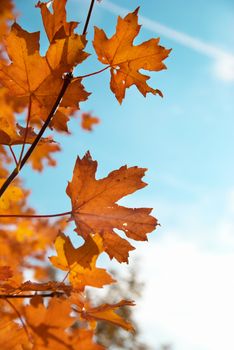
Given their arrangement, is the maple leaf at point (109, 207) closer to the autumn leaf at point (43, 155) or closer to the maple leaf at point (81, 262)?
the maple leaf at point (81, 262)

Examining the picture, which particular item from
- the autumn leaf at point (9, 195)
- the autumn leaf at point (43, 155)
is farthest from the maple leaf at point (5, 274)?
the autumn leaf at point (43, 155)

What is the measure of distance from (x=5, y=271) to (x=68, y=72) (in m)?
0.56

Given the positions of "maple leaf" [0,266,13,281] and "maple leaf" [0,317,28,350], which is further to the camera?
"maple leaf" [0,266,13,281]

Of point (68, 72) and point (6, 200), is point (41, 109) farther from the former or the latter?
point (6, 200)

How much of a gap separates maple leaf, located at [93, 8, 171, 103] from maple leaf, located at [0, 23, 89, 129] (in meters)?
0.14

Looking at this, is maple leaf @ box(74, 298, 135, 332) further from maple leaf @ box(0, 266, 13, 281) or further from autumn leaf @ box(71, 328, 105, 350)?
maple leaf @ box(0, 266, 13, 281)

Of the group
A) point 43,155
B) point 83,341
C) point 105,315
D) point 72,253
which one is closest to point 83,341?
point 83,341

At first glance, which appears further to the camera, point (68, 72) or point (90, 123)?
point (90, 123)

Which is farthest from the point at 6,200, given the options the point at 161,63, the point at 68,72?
the point at 161,63

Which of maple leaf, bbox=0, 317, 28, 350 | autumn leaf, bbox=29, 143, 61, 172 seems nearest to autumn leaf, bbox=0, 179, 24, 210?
maple leaf, bbox=0, 317, 28, 350

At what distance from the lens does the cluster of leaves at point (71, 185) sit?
0.91 meters

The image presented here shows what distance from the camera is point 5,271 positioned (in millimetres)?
1122

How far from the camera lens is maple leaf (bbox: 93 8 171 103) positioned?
115 centimetres

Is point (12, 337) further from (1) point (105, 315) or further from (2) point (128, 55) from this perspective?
(2) point (128, 55)
